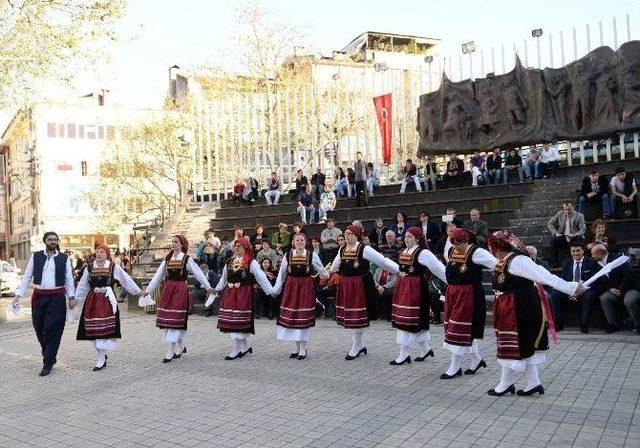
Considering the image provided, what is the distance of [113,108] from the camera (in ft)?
158

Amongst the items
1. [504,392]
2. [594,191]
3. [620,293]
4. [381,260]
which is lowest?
[504,392]

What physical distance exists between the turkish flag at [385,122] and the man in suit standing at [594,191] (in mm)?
8315

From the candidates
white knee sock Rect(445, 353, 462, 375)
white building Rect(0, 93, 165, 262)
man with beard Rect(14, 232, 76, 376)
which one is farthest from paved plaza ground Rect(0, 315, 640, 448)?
white building Rect(0, 93, 165, 262)

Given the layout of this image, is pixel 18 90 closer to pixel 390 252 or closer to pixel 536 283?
pixel 390 252

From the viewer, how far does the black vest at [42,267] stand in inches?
387

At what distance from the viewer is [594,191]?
13922 mm

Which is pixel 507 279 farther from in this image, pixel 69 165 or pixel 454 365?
pixel 69 165

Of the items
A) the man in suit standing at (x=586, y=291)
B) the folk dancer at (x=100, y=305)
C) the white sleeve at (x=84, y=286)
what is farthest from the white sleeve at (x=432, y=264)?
the white sleeve at (x=84, y=286)

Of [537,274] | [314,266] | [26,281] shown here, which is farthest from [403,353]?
[26,281]

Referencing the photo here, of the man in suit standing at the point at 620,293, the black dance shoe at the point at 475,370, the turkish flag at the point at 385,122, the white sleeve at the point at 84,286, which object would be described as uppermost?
the turkish flag at the point at 385,122

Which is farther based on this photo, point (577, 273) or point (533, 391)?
point (577, 273)

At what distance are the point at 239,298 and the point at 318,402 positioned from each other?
345 centimetres

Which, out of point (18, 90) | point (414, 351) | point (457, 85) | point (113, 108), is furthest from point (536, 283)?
point (113, 108)

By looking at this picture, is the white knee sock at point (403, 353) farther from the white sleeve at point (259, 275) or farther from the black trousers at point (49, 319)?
the black trousers at point (49, 319)
